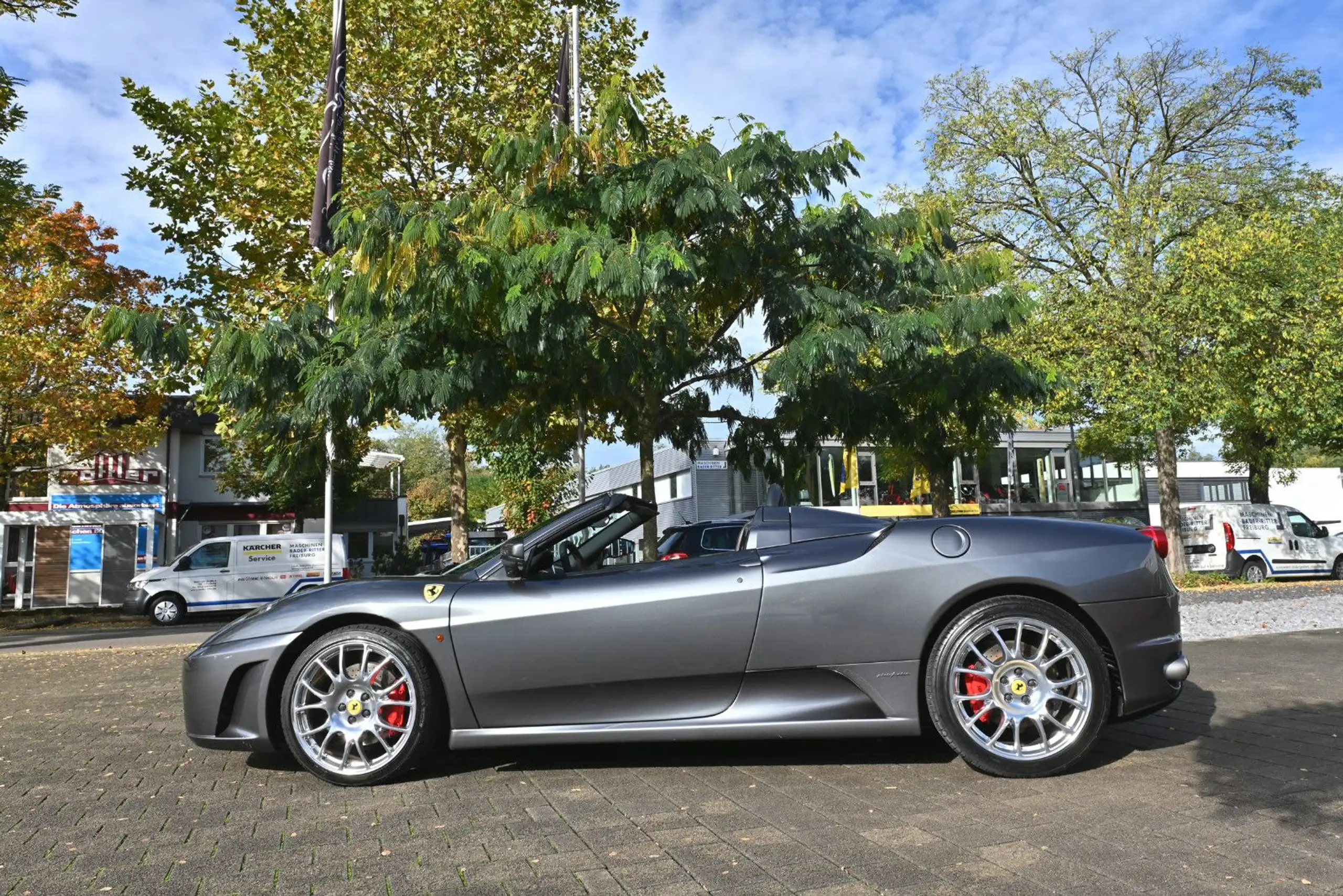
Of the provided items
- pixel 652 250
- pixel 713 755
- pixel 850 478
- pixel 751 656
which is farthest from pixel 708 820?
pixel 850 478

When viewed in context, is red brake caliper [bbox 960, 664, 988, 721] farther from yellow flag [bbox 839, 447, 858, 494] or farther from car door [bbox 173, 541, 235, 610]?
yellow flag [bbox 839, 447, 858, 494]

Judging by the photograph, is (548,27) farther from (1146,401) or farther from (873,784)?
(873,784)

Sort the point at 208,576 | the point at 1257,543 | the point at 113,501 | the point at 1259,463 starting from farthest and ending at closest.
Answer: the point at 113,501 < the point at 1259,463 < the point at 208,576 < the point at 1257,543

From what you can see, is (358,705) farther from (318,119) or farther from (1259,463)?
(1259,463)

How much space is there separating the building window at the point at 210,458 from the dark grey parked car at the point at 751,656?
32.2 metres

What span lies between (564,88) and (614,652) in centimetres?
1058

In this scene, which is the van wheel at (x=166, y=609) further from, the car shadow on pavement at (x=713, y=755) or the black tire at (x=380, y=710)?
the black tire at (x=380, y=710)

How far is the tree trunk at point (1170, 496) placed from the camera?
19.4m

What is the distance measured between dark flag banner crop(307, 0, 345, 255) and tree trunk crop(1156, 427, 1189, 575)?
15.8 metres

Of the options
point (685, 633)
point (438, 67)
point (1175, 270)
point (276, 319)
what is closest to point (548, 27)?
point (438, 67)

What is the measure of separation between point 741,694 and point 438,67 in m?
15.0

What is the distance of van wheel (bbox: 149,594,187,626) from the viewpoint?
Result: 20500 millimetres

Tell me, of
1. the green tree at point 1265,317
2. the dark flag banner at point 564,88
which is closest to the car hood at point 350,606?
the dark flag banner at point 564,88

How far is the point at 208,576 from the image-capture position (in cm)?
2094
